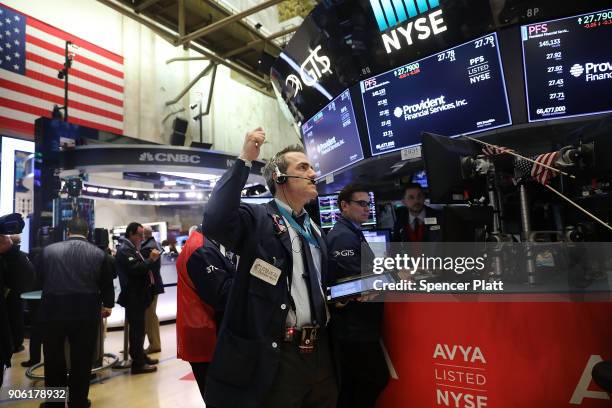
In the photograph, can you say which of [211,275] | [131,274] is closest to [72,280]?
[131,274]

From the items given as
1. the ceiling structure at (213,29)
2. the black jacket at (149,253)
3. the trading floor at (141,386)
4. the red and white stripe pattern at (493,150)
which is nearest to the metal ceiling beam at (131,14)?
A: the ceiling structure at (213,29)

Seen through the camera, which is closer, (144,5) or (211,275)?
(211,275)

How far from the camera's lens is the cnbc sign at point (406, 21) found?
3.53 m

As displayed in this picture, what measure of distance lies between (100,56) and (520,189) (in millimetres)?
10209

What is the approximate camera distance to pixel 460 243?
1859 millimetres

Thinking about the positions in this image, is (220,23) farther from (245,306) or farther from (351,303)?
(245,306)

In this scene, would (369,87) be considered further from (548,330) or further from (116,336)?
(116,336)

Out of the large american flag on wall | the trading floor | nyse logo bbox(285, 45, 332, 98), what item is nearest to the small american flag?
nyse logo bbox(285, 45, 332, 98)

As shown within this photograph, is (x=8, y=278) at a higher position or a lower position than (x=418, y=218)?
lower

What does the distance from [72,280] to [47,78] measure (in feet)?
23.2

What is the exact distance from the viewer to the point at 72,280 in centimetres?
335

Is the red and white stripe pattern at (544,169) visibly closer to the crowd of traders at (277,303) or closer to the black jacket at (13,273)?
the crowd of traders at (277,303)

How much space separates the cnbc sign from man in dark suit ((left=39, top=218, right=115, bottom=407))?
3.33 m

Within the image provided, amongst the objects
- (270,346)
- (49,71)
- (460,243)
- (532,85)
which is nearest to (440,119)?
(532,85)
